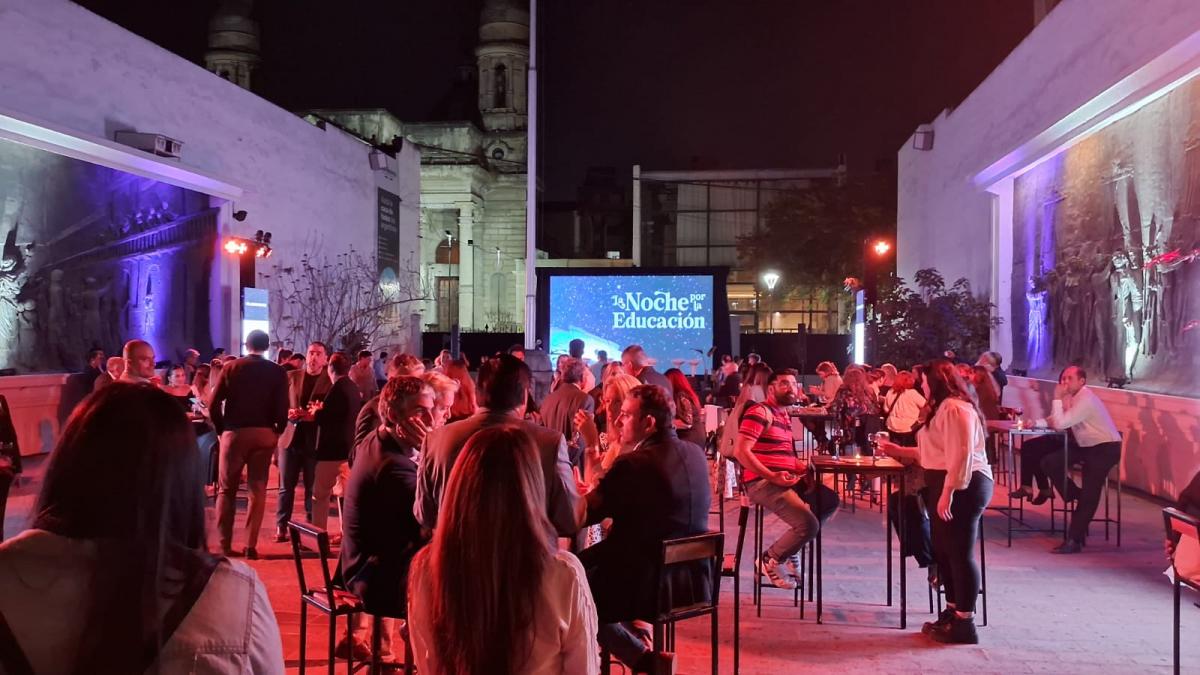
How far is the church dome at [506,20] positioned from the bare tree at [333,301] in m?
19.1

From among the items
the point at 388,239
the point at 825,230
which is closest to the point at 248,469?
the point at 388,239

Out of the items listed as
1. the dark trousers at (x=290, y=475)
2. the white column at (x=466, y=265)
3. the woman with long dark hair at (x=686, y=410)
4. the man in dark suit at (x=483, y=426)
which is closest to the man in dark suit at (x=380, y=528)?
the man in dark suit at (x=483, y=426)

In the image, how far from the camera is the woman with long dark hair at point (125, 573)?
5.36 feet

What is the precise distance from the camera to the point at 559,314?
2020cm

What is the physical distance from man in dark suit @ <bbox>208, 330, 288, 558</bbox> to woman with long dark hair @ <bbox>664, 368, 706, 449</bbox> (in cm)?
334

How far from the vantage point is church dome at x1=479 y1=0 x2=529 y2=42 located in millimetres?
40875

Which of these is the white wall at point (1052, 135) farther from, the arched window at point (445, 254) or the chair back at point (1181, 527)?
the arched window at point (445, 254)

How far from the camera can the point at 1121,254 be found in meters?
11.6

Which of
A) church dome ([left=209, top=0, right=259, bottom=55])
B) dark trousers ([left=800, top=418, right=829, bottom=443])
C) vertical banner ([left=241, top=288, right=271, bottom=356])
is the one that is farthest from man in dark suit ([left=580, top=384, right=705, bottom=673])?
church dome ([left=209, top=0, right=259, bottom=55])

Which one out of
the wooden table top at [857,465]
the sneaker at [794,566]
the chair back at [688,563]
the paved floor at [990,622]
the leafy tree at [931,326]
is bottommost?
the paved floor at [990,622]

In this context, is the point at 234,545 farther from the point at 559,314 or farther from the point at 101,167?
the point at 559,314

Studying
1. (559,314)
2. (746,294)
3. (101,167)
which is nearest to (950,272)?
(559,314)

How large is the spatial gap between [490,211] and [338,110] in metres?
8.41

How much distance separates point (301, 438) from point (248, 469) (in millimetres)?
1097
